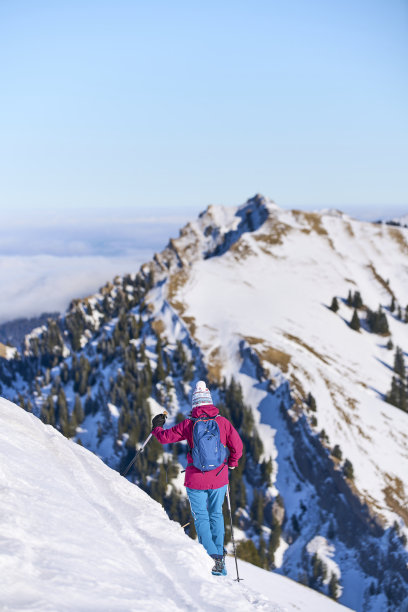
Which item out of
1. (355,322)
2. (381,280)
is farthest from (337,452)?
(381,280)

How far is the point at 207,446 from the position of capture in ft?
36.7

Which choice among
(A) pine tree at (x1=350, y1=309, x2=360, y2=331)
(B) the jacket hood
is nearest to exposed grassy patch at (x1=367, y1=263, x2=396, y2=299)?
(A) pine tree at (x1=350, y1=309, x2=360, y2=331)

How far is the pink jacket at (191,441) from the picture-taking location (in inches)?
439

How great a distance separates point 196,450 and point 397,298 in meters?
134

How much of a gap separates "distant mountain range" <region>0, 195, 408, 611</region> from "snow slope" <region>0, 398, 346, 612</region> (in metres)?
39.3

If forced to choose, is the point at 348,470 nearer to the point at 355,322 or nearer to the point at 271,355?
the point at 271,355

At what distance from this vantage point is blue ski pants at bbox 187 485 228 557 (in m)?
10.9

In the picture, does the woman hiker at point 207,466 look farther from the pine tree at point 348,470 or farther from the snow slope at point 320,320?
the pine tree at point 348,470

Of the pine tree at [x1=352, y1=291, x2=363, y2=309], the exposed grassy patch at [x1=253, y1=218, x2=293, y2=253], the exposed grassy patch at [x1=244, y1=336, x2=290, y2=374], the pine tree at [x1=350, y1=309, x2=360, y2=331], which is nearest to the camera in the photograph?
the exposed grassy patch at [x1=244, y1=336, x2=290, y2=374]

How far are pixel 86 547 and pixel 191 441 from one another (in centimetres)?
386

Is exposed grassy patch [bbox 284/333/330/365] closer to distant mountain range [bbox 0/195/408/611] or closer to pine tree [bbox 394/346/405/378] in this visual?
distant mountain range [bbox 0/195/408/611]

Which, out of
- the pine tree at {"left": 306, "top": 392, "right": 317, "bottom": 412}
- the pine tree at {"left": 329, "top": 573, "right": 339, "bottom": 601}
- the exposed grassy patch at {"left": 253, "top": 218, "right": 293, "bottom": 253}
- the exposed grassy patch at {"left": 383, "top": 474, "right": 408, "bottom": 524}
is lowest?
the pine tree at {"left": 329, "top": 573, "right": 339, "bottom": 601}

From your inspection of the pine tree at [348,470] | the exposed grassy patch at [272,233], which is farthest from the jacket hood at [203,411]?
the exposed grassy patch at [272,233]

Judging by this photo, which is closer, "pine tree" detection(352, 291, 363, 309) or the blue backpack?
the blue backpack
